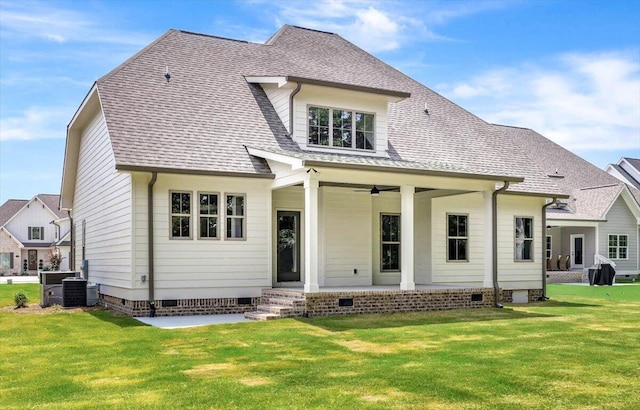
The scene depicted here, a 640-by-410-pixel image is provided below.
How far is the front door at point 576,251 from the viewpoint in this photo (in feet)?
111

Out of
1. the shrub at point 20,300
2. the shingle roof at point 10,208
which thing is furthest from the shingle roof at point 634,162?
the shingle roof at point 10,208

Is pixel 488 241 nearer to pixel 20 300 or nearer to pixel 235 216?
pixel 235 216

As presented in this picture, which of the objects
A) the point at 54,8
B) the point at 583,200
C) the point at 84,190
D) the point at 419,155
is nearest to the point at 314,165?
the point at 419,155

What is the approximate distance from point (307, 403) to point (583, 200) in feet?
97.3

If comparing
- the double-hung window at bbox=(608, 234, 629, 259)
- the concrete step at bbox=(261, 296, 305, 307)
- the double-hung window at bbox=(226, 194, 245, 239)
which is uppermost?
the double-hung window at bbox=(226, 194, 245, 239)

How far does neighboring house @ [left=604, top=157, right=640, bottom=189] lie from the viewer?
142 ft

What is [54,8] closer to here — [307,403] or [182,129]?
[182,129]

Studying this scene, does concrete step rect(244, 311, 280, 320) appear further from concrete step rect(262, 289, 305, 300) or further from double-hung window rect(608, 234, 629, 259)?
double-hung window rect(608, 234, 629, 259)

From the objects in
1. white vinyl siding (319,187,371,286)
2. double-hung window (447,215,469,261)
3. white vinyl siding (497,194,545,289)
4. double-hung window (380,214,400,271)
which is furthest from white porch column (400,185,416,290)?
white vinyl siding (497,194,545,289)

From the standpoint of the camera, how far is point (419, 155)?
19250 mm

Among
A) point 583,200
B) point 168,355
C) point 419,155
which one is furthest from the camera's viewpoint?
point 583,200

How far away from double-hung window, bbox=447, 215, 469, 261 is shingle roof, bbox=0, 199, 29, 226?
2014 inches

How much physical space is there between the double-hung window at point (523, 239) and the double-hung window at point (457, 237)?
1740mm

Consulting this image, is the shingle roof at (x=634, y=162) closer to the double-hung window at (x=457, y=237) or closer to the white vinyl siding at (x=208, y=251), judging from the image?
the double-hung window at (x=457, y=237)
